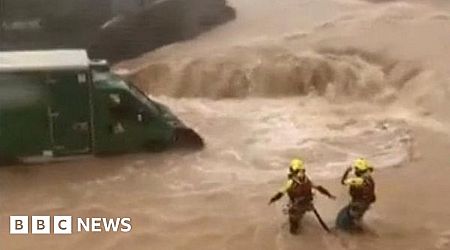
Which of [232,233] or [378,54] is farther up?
[378,54]

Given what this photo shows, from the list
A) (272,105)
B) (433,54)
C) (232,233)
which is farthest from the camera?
(433,54)

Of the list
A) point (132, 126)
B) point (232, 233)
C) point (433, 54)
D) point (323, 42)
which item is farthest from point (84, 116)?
point (433, 54)

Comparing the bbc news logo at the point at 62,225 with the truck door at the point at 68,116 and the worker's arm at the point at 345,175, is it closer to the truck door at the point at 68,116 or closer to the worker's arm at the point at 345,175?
the truck door at the point at 68,116

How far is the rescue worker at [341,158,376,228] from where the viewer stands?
1520mm

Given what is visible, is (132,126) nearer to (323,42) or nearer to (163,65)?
(163,65)

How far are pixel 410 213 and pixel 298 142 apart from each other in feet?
0.57

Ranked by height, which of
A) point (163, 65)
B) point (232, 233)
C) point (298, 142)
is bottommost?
point (232, 233)

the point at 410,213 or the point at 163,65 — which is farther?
the point at 163,65

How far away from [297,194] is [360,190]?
8 cm

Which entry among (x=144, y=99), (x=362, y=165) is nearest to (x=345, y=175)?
(x=362, y=165)

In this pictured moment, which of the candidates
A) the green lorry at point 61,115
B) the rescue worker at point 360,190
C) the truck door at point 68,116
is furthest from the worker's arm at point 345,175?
the truck door at point 68,116

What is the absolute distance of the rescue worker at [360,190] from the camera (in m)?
1.52

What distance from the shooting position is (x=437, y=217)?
156cm

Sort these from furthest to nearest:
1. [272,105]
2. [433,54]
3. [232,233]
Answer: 1. [433,54]
2. [272,105]
3. [232,233]
